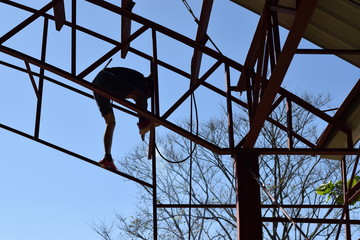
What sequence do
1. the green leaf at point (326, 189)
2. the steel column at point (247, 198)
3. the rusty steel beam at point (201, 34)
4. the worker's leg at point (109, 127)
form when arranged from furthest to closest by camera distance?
the green leaf at point (326, 189)
the worker's leg at point (109, 127)
the rusty steel beam at point (201, 34)
the steel column at point (247, 198)

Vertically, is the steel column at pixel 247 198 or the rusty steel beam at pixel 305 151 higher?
the rusty steel beam at pixel 305 151

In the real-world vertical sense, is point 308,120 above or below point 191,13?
above

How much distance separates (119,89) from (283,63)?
2.95m

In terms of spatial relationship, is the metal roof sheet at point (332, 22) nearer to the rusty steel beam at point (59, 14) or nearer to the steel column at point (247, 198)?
the steel column at point (247, 198)

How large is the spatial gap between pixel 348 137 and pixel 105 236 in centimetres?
1488

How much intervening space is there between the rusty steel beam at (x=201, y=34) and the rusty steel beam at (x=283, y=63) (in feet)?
5.07

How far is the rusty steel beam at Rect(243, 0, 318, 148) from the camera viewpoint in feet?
14.6

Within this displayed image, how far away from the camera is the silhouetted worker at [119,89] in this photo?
24.7ft

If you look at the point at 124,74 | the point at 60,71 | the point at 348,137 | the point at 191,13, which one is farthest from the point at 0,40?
the point at 348,137

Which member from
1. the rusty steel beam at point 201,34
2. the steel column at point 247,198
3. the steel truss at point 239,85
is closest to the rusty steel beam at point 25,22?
the steel truss at point 239,85

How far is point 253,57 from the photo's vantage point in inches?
292

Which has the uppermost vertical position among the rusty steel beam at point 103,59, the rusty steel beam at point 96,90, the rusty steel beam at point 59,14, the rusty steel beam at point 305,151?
the rusty steel beam at point 59,14

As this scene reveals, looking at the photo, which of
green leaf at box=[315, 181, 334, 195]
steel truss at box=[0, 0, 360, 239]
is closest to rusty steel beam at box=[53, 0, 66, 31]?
steel truss at box=[0, 0, 360, 239]

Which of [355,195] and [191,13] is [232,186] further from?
[191,13]
